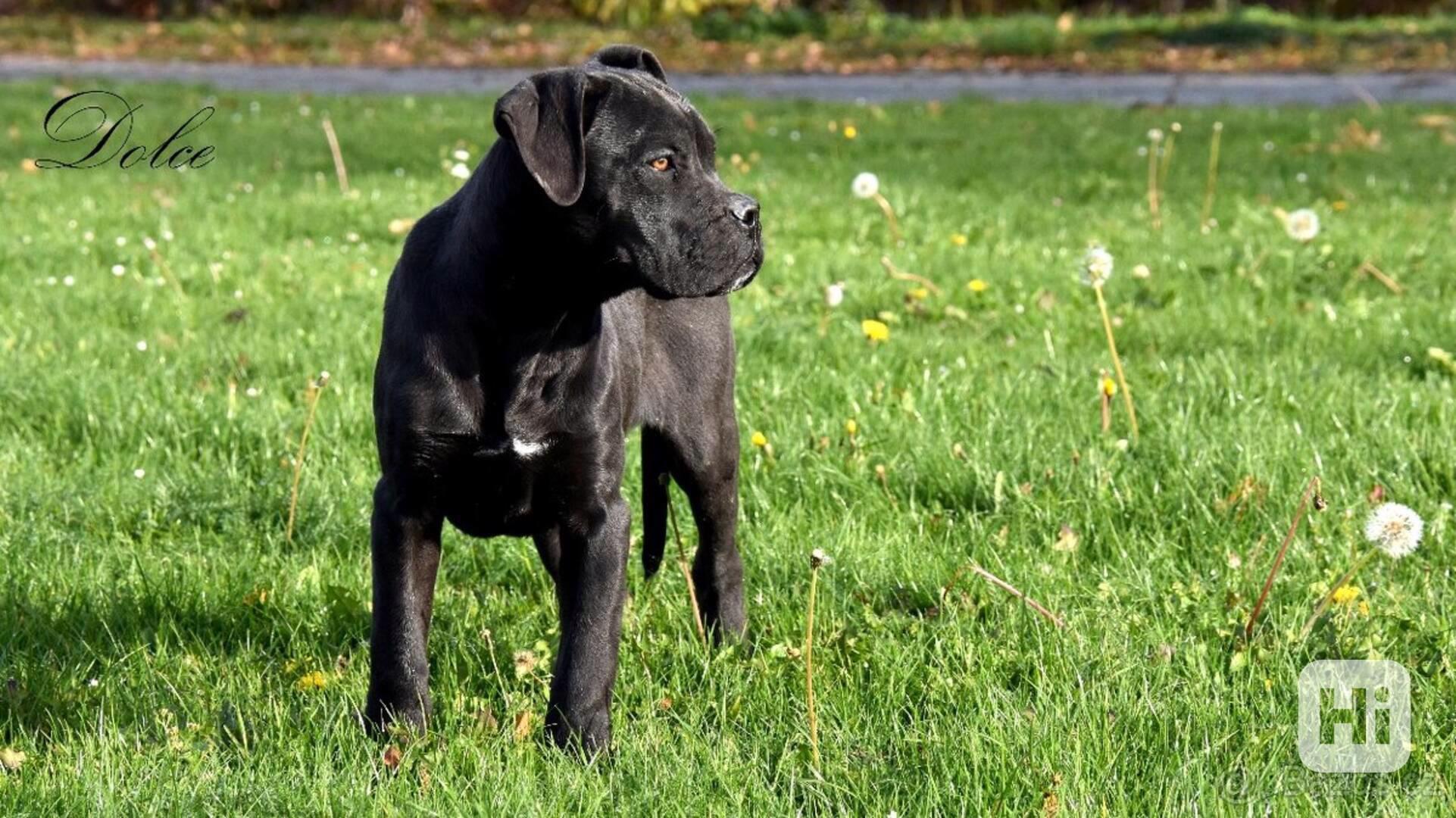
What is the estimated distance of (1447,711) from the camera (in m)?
3.15

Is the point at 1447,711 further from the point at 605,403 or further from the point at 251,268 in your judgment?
the point at 251,268

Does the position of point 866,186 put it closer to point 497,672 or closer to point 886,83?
point 497,672

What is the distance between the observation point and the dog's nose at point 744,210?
324 centimetres

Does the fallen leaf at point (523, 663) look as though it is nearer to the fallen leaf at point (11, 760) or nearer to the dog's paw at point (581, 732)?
the dog's paw at point (581, 732)

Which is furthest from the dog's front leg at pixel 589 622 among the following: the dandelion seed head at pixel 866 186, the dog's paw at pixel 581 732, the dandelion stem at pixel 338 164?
the dandelion stem at pixel 338 164

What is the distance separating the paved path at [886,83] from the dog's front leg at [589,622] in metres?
12.4

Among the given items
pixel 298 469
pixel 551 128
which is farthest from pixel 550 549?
pixel 551 128

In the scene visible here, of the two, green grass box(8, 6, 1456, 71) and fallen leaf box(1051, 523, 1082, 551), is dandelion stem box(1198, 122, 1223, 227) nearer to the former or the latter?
fallen leaf box(1051, 523, 1082, 551)

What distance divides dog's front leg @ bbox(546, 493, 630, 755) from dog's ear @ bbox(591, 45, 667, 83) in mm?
1047

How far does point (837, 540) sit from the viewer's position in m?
4.17

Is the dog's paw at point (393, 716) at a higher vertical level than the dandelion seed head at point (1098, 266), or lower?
lower

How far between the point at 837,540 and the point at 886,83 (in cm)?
1443

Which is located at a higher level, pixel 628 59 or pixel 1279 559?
pixel 628 59

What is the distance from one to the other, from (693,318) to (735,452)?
38 cm
